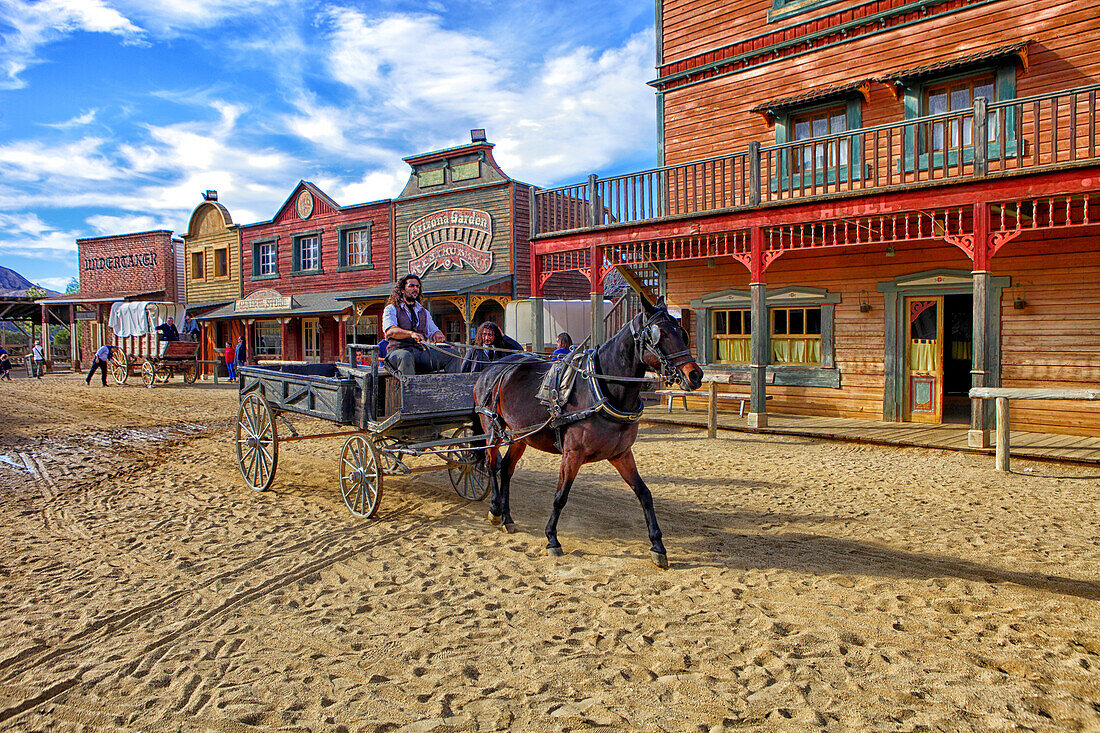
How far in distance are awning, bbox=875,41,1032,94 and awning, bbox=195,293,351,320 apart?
614 inches

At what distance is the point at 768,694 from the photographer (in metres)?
3.13

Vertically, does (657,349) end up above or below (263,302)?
below

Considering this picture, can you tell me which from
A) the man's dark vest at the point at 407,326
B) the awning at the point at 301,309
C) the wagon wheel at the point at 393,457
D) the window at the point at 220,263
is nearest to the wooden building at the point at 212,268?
the window at the point at 220,263

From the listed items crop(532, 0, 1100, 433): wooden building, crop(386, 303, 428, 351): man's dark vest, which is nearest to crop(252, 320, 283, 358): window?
crop(532, 0, 1100, 433): wooden building

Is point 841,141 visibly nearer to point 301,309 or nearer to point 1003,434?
point 1003,434

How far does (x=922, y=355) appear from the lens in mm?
11352

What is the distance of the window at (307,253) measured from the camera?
24125 mm

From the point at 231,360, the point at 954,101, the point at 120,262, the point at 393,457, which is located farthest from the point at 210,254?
the point at 954,101

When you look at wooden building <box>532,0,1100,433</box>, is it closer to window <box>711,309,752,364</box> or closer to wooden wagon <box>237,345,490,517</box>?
window <box>711,309,752,364</box>

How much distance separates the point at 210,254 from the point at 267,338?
5.07 meters

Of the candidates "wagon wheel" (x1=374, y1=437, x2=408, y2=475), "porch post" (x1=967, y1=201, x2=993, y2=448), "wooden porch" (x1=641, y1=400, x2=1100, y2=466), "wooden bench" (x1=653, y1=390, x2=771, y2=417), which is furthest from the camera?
"wooden bench" (x1=653, y1=390, x2=771, y2=417)

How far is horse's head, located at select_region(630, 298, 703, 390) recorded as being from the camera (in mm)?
4535

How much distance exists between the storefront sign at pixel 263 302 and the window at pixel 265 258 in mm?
1230

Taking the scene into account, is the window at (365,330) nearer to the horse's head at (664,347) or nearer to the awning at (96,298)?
the awning at (96,298)
